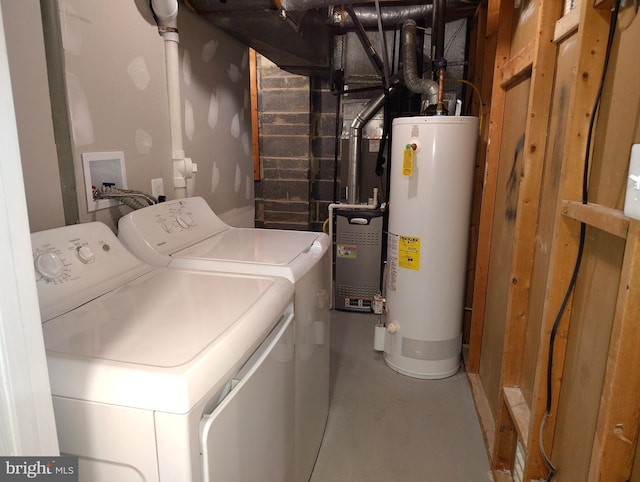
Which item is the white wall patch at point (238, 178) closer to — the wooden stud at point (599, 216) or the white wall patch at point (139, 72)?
the white wall patch at point (139, 72)

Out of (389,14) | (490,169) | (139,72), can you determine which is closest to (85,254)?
(139,72)

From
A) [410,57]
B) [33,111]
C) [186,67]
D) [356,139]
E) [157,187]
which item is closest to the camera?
[33,111]

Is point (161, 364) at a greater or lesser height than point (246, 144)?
lesser

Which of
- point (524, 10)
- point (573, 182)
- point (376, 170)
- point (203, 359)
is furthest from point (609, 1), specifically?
point (376, 170)

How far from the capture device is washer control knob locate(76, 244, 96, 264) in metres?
1.17

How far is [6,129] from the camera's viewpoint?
50 centimetres

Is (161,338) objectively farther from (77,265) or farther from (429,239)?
(429,239)

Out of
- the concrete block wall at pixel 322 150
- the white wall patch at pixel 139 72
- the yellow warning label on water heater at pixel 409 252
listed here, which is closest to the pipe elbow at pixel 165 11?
the white wall patch at pixel 139 72

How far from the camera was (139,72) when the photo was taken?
168 cm

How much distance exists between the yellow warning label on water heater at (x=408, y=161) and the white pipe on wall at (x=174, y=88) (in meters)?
1.15

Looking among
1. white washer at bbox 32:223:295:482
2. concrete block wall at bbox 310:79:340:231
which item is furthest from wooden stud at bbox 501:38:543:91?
concrete block wall at bbox 310:79:340:231

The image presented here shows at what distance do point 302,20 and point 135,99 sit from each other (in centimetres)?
131

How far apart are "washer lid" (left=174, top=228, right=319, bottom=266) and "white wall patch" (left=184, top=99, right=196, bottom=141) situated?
551 millimetres

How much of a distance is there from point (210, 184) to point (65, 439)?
1743 millimetres
